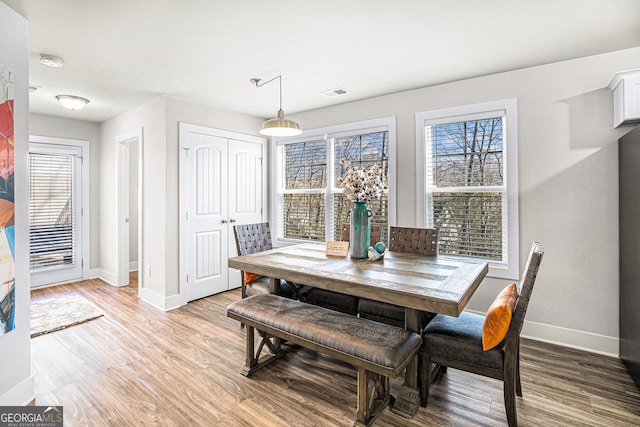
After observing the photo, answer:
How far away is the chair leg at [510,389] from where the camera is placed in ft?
5.68

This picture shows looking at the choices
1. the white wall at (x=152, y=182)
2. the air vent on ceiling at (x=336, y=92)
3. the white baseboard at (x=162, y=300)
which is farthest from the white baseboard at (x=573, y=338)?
the white wall at (x=152, y=182)

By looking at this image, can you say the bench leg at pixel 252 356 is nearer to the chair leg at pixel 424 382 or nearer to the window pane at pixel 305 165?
the chair leg at pixel 424 382

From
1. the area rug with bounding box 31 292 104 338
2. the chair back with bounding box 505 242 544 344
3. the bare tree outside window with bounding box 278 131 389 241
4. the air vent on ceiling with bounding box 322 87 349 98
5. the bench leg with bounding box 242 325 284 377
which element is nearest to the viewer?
the chair back with bounding box 505 242 544 344

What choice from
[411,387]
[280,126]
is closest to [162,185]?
[280,126]

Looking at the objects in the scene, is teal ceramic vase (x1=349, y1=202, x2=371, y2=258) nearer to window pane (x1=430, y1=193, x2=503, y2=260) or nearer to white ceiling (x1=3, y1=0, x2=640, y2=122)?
window pane (x1=430, y1=193, x2=503, y2=260)

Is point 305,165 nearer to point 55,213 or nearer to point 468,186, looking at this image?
point 468,186

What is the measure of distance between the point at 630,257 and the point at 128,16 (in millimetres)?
4020

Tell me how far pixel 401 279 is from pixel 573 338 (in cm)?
206

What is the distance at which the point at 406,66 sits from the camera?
2.98 m

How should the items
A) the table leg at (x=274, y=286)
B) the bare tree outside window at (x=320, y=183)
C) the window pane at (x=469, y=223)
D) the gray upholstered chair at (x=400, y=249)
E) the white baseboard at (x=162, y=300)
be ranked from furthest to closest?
1. the bare tree outside window at (x=320, y=183)
2. the white baseboard at (x=162, y=300)
3. the window pane at (x=469, y=223)
4. the table leg at (x=274, y=286)
5. the gray upholstered chair at (x=400, y=249)

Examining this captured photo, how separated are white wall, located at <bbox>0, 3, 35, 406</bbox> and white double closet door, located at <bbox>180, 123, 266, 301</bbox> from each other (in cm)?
184

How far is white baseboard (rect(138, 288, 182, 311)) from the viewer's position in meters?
3.79

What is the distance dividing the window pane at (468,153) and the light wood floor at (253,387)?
5.40ft

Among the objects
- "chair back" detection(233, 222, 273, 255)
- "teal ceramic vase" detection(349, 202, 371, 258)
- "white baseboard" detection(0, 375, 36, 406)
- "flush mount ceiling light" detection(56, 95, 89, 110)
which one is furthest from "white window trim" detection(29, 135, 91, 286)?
"teal ceramic vase" detection(349, 202, 371, 258)
